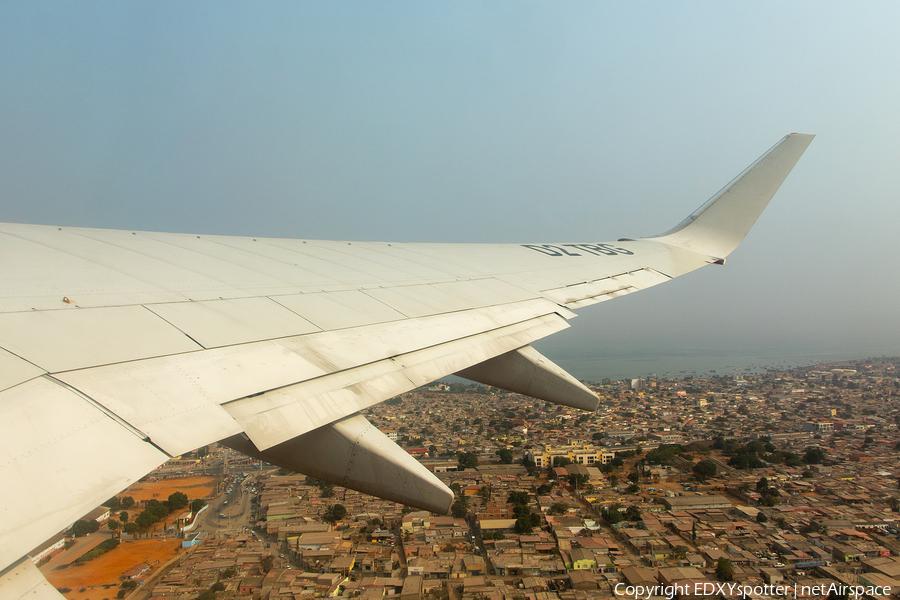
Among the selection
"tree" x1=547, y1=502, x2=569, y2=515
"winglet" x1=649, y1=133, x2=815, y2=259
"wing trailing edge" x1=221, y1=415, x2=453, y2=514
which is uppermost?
"winglet" x1=649, y1=133, x2=815, y2=259

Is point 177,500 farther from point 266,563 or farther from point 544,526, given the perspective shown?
point 544,526

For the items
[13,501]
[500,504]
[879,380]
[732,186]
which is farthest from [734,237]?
[879,380]

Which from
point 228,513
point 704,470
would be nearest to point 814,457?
point 704,470

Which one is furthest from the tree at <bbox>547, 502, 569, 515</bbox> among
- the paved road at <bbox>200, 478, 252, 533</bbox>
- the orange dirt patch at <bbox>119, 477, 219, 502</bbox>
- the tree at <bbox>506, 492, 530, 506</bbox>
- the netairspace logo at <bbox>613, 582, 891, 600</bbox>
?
the orange dirt patch at <bbox>119, 477, 219, 502</bbox>

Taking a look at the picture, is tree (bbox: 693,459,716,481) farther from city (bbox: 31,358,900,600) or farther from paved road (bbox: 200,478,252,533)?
paved road (bbox: 200,478,252,533)

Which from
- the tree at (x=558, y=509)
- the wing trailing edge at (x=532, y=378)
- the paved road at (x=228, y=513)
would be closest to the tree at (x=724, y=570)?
the tree at (x=558, y=509)

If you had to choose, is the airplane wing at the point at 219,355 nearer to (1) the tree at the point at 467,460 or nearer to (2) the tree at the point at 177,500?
(2) the tree at the point at 177,500

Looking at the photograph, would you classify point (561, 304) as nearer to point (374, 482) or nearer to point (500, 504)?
point (374, 482)
